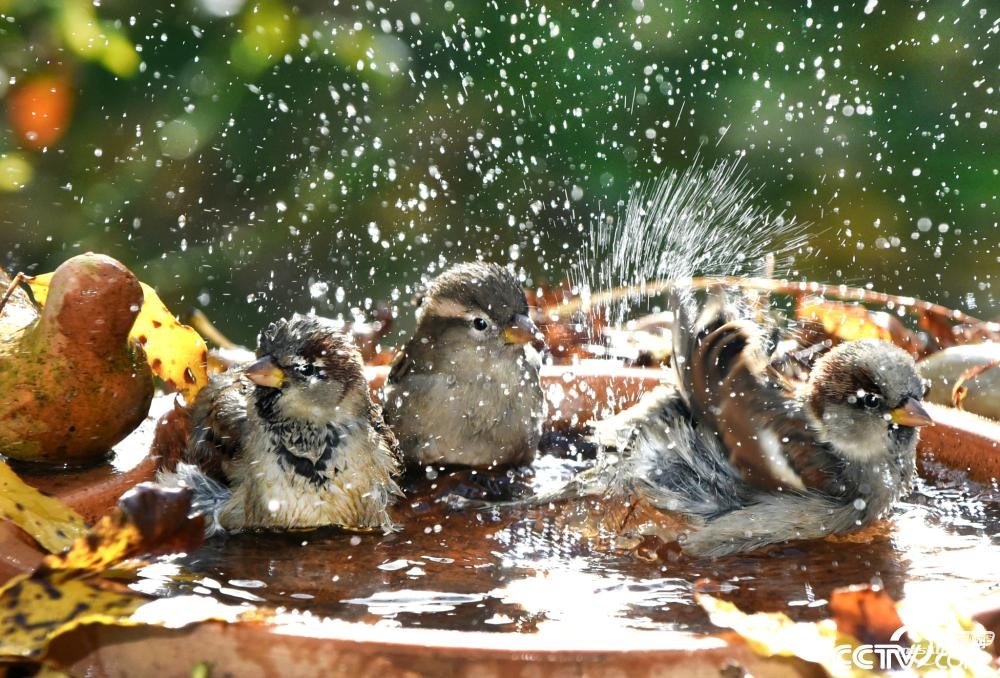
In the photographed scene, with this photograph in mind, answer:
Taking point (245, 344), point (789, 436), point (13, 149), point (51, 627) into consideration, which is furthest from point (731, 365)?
point (13, 149)

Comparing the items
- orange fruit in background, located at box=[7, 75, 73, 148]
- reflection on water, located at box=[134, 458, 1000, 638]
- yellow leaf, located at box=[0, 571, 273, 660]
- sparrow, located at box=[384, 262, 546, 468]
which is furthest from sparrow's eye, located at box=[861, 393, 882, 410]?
orange fruit in background, located at box=[7, 75, 73, 148]

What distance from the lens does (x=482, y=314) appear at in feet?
10.9

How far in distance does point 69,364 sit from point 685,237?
1923mm

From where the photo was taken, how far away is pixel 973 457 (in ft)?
9.78

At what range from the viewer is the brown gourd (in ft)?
8.06

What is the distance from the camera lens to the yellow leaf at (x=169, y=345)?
9.26 feet

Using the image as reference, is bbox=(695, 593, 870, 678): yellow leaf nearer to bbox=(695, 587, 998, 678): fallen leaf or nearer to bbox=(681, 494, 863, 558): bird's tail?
bbox=(695, 587, 998, 678): fallen leaf

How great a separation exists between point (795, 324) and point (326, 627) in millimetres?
2724

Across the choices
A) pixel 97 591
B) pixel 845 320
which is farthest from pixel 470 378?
pixel 97 591

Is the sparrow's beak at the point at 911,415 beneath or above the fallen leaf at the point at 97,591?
above

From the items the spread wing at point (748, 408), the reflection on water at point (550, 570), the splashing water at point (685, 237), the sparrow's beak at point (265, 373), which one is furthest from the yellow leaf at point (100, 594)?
the splashing water at point (685, 237)

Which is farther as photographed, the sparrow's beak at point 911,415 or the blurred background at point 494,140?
the blurred background at point 494,140

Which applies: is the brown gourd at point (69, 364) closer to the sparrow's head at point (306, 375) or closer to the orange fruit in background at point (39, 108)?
the sparrow's head at point (306, 375)

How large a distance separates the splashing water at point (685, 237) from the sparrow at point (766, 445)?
490 millimetres
